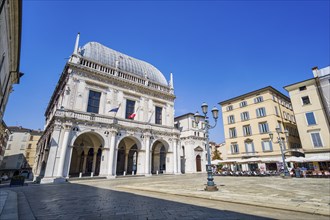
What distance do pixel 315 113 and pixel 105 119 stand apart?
28.7 meters

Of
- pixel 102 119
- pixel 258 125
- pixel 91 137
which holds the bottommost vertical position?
pixel 91 137

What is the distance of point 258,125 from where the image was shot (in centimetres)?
2778

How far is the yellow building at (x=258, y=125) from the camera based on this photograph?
86.3 ft

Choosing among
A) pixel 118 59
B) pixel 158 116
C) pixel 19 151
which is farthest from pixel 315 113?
pixel 19 151

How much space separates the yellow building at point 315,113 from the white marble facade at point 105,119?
18.7 meters

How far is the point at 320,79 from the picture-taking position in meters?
23.3

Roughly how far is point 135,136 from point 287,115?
26987mm

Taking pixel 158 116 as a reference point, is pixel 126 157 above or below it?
below

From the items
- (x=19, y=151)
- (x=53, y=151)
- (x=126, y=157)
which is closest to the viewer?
(x=53, y=151)

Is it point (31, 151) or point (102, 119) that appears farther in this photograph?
point (31, 151)

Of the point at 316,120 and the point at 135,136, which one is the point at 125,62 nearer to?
the point at 135,136

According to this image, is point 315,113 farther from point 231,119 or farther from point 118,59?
point 118,59

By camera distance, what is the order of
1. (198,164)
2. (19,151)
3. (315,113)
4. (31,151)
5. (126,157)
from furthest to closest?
(31,151)
(19,151)
(198,164)
(126,157)
(315,113)

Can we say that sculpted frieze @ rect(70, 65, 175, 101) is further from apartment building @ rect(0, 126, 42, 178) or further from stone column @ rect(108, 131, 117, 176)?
apartment building @ rect(0, 126, 42, 178)
